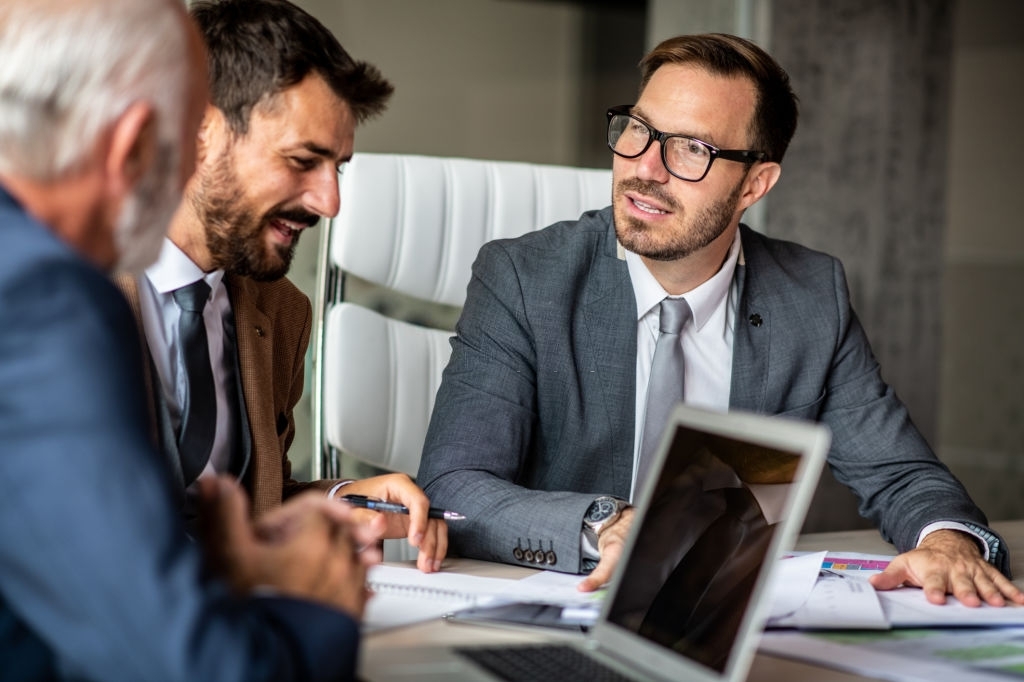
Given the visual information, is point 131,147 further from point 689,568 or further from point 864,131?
point 864,131

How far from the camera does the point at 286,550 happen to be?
84 cm

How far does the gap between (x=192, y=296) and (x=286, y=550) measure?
3.06 ft

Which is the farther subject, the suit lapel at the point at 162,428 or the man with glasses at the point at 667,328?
the man with glasses at the point at 667,328

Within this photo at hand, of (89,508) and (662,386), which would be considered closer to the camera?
(89,508)

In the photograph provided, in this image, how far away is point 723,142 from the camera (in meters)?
2.17

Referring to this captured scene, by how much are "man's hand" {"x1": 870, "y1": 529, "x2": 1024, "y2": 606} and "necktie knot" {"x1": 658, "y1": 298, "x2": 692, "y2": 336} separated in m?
0.64

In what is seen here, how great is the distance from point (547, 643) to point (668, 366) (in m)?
0.99

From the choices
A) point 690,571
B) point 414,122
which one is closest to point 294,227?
point 690,571

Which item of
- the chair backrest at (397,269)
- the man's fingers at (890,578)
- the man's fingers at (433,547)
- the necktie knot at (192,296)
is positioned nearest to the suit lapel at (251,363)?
the necktie knot at (192,296)

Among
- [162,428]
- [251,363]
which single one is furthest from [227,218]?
[162,428]

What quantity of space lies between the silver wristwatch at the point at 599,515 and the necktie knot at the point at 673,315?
0.53 m

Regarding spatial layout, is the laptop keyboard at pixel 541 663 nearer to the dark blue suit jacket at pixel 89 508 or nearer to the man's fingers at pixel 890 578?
the dark blue suit jacket at pixel 89 508

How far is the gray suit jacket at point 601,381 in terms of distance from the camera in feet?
6.12

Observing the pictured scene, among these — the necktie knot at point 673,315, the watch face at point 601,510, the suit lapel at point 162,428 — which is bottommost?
the watch face at point 601,510
